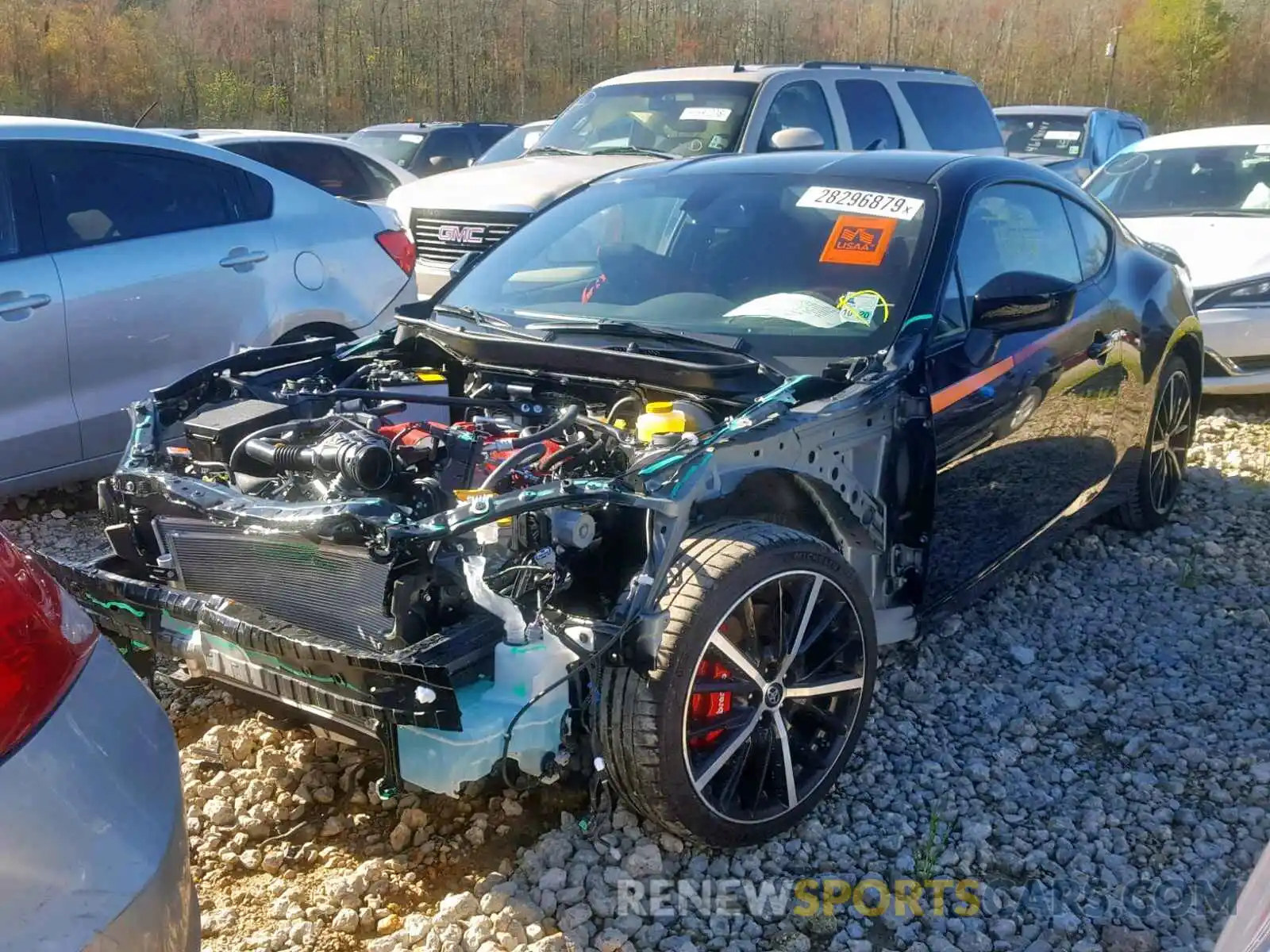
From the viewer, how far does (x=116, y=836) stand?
1.62 meters

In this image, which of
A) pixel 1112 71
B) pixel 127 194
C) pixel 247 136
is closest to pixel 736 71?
pixel 247 136

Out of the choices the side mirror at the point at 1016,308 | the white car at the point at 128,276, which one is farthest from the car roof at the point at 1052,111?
the side mirror at the point at 1016,308

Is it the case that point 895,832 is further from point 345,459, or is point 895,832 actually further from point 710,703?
point 345,459

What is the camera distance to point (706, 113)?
314 inches

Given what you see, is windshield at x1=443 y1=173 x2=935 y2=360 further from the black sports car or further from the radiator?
the radiator

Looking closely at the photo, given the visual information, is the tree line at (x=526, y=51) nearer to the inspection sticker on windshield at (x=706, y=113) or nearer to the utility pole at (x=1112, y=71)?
the utility pole at (x=1112, y=71)

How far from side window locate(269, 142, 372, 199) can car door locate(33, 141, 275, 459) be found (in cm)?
328

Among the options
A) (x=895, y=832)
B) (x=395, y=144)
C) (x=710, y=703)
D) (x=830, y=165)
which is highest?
(x=830, y=165)

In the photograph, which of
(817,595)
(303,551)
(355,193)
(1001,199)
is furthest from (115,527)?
(355,193)

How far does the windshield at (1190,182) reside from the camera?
26.3ft

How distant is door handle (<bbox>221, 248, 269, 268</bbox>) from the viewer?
5.31 m

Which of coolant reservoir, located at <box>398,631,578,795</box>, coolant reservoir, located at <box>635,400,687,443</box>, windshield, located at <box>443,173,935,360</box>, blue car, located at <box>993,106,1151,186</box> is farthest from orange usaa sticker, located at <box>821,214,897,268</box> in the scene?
blue car, located at <box>993,106,1151,186</box>

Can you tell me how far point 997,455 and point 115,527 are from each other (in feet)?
8.59

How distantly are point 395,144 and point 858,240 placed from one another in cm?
1119
